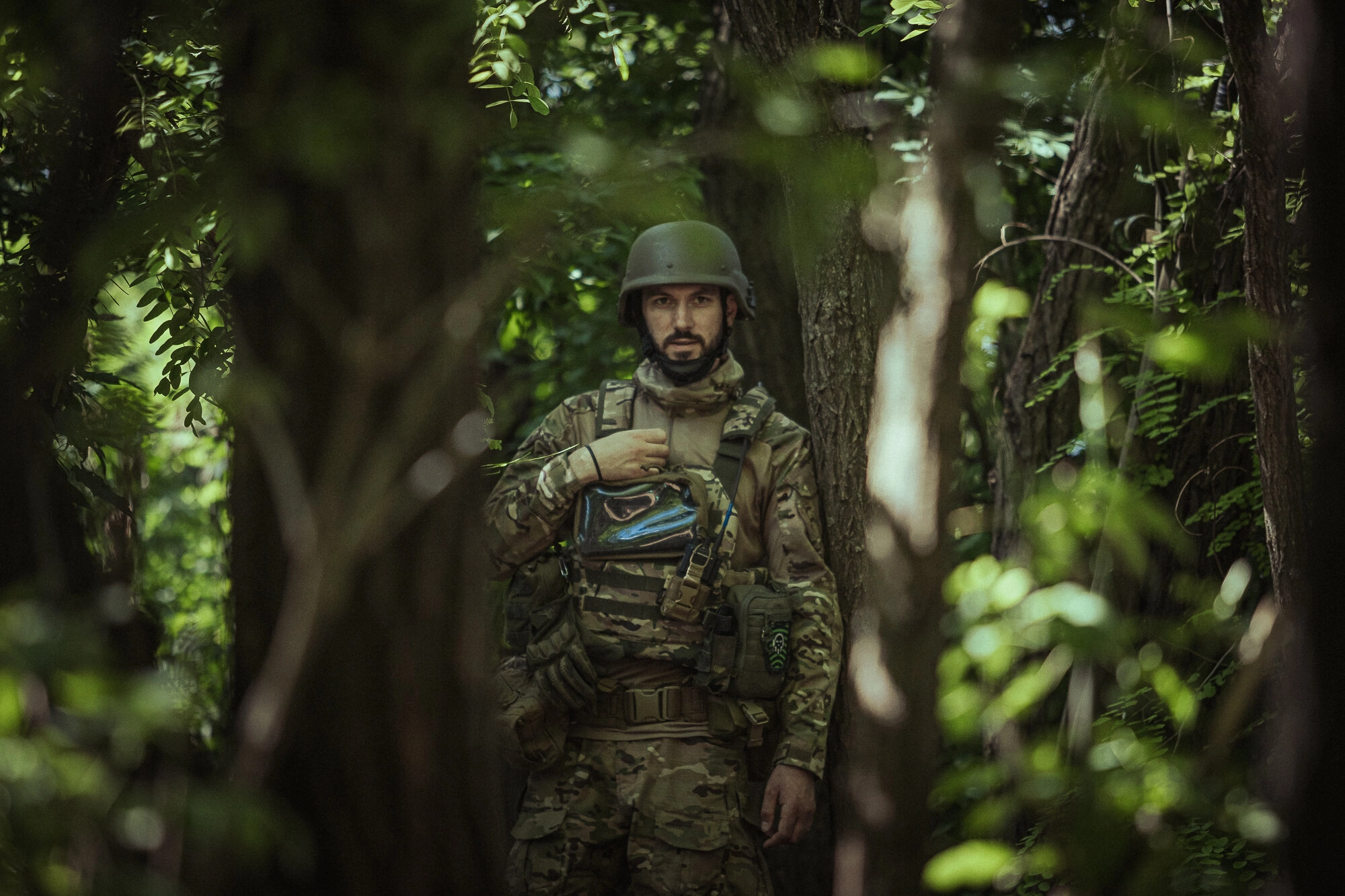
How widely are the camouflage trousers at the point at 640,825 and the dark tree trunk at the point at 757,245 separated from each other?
194 centimetres

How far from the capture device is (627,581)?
3.21 meters

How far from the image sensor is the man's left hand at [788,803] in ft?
9.95

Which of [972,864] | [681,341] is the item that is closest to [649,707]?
[681,341]

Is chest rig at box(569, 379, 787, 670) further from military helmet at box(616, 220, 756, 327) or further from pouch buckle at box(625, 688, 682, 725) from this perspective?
military helmet at box(616, 220, 756, 327)

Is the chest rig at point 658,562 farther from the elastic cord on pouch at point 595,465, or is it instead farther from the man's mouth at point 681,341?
the man's mouth at point 681,341

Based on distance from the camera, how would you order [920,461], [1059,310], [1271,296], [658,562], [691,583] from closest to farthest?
[920,461]
[1271,296]
[691,583]
[658,562]
[1059,310]

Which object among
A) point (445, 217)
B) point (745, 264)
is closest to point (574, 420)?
point (745, 264)

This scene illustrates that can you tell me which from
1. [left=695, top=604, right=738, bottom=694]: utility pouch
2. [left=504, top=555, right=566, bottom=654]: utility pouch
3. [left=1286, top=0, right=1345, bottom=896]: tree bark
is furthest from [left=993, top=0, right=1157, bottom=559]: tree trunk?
[left=1286, top=0, right=1345, bottom=896]: tree bark

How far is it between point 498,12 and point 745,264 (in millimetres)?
2592

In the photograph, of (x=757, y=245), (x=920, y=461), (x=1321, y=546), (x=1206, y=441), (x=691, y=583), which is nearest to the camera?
(x=920, y=461)

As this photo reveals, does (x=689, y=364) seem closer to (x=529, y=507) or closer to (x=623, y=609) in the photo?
(x=529, y=507)

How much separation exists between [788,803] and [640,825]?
0.43m

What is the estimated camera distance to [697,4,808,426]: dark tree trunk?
15.5 feet

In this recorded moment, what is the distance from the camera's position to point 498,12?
2451 millimetres
